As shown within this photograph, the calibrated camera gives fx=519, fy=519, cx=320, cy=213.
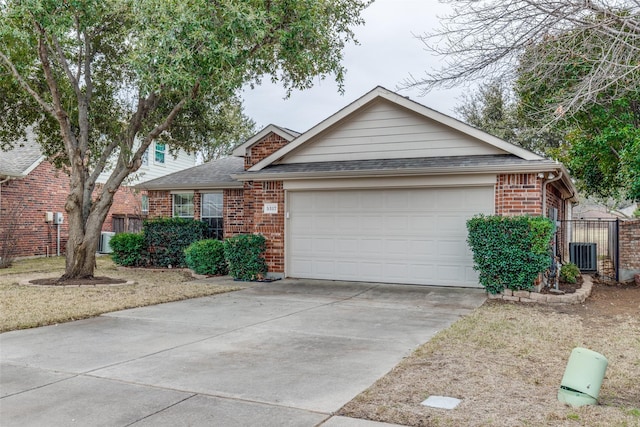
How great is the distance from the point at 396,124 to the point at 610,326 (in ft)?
20.6

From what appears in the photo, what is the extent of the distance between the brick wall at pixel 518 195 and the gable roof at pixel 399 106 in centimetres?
47

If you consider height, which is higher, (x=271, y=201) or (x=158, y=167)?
(x=158, y=167)

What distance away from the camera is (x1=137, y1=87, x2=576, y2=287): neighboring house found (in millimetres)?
10625

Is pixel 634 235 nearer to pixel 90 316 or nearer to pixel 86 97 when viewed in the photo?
pixel 90 316

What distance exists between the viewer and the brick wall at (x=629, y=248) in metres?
12.8

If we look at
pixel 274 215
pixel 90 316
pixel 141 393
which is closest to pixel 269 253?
pixel 274 215

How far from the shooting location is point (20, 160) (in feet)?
61.6

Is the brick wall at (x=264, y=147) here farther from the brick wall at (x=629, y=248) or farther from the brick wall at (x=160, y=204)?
the brick wall at (x=629, y=248)

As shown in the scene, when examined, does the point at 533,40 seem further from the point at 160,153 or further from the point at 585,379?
the point at 160,153

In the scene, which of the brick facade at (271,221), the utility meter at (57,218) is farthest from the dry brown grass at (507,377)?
the utility meter at (57,218)

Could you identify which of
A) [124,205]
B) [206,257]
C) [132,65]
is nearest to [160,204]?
[206,257]

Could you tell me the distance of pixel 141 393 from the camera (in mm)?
4465

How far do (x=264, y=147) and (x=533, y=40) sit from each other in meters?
8.79

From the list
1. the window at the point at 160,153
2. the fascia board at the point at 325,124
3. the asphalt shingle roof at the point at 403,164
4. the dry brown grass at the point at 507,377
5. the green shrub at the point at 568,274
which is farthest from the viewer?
the window at the point at 160,153
